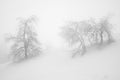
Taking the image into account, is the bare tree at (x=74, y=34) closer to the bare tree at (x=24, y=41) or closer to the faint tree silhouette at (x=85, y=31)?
the faint tree silhouette at (x=85, y=31)

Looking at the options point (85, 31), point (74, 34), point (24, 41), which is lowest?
point (24, 41)

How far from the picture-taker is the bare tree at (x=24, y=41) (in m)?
18.3

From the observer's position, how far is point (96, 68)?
10.6m

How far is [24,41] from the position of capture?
725 inches

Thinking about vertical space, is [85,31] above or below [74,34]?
above

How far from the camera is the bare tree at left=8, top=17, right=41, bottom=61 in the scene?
18328 mm

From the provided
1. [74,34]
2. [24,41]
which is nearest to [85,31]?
[74,34]

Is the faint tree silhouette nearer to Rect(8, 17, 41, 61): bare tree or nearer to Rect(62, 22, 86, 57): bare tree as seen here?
Rect(62, 22, 86, 57): bare tree

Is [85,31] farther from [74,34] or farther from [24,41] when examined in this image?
[24,41]

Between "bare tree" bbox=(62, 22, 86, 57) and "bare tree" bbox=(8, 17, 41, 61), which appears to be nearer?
"bare tree" bbox=(62, 22, 86, 57)

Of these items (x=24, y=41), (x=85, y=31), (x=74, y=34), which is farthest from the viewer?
(x=24, y=41)

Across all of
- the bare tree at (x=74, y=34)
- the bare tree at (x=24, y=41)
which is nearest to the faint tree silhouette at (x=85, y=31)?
the bare tree at (x=74, y=34)

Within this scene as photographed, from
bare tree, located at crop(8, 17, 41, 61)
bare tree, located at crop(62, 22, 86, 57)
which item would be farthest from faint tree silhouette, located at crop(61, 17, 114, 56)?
bare tree, located at crop(8, 17, 41, 61)

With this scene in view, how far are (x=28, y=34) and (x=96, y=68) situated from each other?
592 inches
